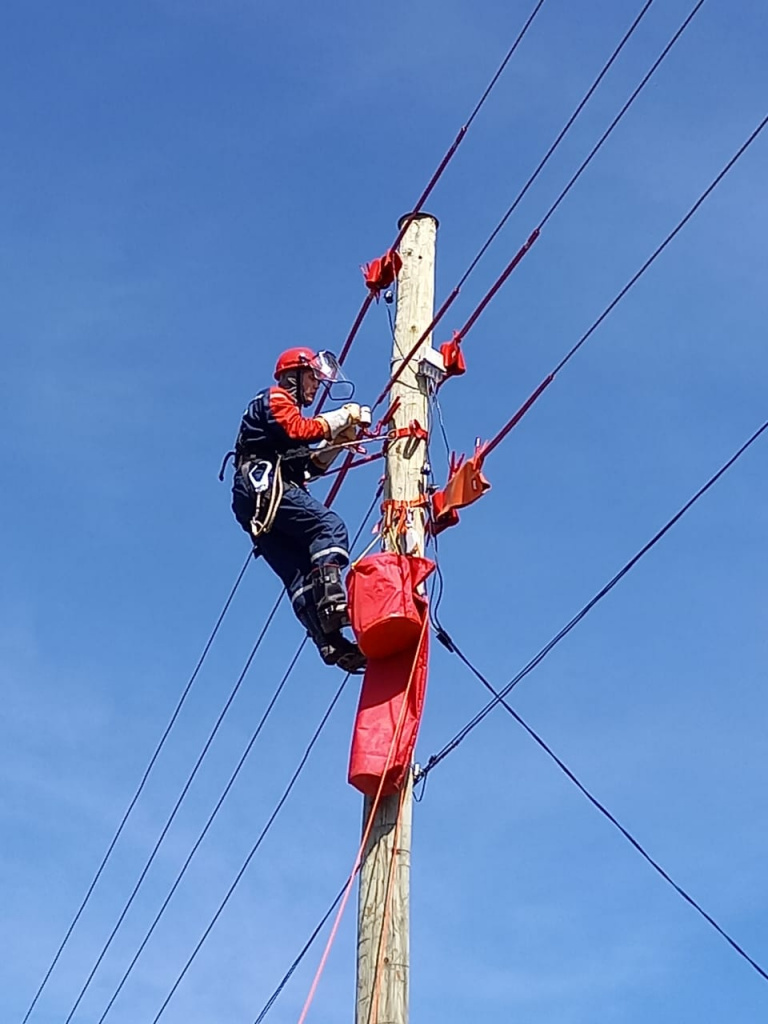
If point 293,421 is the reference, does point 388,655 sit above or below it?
below

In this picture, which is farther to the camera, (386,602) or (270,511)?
(270,511)

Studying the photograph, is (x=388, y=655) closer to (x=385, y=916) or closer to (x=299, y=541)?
(x=299, y=541)

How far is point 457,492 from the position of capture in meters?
6.96

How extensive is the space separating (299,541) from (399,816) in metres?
1.50

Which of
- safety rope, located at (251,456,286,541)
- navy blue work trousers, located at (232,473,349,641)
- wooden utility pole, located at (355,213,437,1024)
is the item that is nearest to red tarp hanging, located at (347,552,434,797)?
wooden utility pole, located at (355,213,437,1024)

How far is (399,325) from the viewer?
24.4 ft

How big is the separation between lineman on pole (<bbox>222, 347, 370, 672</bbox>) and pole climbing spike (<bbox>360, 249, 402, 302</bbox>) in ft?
2.01

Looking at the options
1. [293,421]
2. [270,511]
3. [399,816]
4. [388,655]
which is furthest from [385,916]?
[293,421]

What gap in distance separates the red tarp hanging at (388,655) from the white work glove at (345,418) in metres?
0.81

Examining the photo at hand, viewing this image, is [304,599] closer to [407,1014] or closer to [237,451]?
[237,451]

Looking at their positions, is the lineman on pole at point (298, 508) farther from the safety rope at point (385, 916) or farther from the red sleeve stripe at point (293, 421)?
the safety rope at point (385, 916)

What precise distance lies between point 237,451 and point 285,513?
0.46 metres

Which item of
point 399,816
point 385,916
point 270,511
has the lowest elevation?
point 385,916

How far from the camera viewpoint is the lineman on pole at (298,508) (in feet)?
23.3
